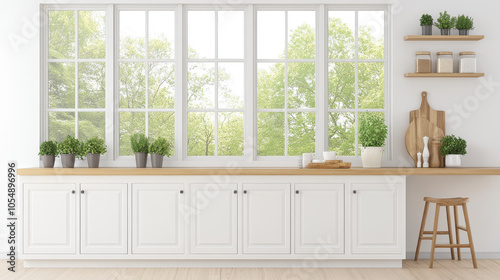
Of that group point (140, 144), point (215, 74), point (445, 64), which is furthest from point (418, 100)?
point (140, 144)

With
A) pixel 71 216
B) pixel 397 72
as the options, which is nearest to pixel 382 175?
pixel 397 72

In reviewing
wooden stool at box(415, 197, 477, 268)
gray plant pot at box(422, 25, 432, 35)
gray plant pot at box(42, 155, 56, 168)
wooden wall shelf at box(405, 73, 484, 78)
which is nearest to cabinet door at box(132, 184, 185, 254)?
gray plant pot at box(42, 155, 56, 168)

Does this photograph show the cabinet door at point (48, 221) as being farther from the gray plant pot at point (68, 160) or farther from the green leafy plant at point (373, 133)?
the green leafy plant at point (373, 133)

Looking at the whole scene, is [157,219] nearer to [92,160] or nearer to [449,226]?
[92,160]

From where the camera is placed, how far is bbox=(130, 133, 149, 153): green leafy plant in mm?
4897

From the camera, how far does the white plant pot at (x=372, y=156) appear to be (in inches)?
192

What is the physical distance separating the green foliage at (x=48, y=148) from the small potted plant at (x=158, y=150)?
96cm

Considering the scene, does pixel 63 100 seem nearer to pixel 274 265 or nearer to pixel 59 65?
pixel 59 65

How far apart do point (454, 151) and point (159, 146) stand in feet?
9.64

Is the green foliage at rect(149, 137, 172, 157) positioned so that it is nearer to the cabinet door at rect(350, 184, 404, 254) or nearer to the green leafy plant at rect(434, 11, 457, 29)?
the cabinet door at rect(350, 184, 404, 254)

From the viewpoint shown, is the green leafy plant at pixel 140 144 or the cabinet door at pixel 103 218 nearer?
the cabinet door at pixel 103 218

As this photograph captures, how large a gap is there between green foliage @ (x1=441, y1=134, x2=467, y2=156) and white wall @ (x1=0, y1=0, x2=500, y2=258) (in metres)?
0.23

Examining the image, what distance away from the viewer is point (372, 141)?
16.0ft

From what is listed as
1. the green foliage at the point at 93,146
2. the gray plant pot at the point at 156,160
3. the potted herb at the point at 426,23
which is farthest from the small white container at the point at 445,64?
the green foliage at the point at 93,146
